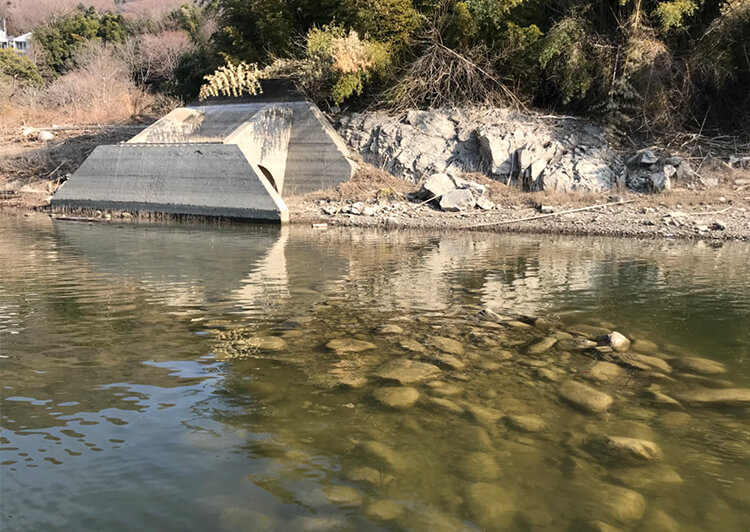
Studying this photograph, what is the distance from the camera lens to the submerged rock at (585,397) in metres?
3.98

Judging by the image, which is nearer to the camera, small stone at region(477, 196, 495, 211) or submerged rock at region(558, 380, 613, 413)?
submerged rock at region(558, 380, 613, 413)

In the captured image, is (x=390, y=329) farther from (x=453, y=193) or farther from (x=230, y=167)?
(x=230, y=167)

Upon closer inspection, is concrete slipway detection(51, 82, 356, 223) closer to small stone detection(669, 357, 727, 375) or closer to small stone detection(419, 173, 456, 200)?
small stone detection(419, 173, 456, 200)

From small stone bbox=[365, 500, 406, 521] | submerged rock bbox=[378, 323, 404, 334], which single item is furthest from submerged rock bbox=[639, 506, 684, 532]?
submerged rock bbox=[378, 323, 404, 334]

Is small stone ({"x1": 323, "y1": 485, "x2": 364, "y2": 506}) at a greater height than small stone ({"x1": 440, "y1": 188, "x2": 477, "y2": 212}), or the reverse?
small stone ({"x1": 440, "y1": 188, "x2": 477, "y2": 212})

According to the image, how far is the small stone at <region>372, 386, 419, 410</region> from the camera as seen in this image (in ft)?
13.1

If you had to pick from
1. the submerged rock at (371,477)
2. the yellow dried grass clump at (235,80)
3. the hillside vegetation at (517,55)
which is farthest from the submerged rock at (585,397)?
the yellow dried grass clump at (235,80)

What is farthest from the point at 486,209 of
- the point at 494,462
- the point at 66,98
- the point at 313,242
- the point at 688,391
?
the point at 66,98

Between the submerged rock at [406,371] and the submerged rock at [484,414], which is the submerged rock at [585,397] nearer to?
the submerged rock at [484,414]

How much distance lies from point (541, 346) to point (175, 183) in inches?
587

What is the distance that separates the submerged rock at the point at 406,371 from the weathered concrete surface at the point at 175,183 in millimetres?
11842

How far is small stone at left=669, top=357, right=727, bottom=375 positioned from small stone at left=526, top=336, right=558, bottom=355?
986 mm

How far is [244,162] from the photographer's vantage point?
658 inches

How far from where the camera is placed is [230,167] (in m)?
16.9
